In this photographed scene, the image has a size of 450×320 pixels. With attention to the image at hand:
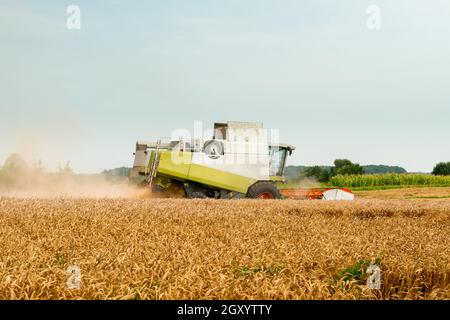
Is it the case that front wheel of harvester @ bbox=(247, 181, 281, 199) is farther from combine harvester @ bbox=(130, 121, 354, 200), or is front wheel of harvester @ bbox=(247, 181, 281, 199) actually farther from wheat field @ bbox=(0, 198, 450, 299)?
wheat field @ bbox=(0, 198, 450, 299)

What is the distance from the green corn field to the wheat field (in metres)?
37.7

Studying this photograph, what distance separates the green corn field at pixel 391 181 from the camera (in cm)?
4966

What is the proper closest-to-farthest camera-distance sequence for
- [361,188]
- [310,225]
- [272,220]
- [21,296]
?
[21,296]
[310,225]
[272,220]
[361,188]

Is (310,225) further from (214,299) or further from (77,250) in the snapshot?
(214,299)

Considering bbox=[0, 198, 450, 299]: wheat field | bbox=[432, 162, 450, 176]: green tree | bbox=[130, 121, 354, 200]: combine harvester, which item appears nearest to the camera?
bbox=[0, 198, 450, 299]: wheat field

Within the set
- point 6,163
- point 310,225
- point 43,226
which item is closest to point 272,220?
point 310,225

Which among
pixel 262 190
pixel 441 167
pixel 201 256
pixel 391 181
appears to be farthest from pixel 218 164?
pixel 441 167

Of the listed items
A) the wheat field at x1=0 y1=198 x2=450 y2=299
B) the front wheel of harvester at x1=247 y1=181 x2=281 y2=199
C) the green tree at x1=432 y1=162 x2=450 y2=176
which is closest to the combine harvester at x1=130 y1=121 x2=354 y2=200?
the front wheel of harvester at x1=247 y1=181 x2=281 y2=199

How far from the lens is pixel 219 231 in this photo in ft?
31.6

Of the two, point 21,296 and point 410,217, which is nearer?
point 21,296

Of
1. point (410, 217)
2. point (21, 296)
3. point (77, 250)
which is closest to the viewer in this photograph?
point (21, 296)

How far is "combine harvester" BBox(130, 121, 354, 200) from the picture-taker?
19.4 metres

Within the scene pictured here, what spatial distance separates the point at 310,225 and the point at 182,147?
926 centimetres

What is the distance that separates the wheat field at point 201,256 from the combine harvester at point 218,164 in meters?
6.76
